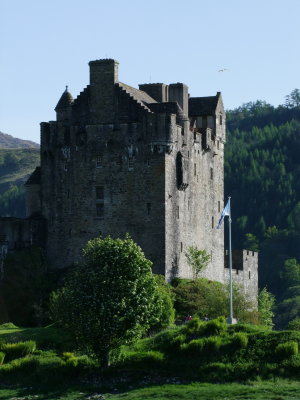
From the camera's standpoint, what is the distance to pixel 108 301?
7369cm

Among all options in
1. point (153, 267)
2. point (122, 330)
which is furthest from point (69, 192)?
point (122, 330)

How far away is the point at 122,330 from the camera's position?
240 feet

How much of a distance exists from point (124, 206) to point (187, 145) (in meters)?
7.76

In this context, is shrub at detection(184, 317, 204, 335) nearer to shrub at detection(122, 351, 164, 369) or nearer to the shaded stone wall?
shrub at detection(122, 351, 164, 369)

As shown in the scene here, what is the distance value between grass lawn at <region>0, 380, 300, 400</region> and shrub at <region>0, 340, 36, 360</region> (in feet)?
21.4

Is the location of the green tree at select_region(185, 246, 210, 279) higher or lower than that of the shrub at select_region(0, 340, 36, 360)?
higher

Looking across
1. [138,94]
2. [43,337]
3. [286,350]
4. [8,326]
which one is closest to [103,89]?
[138,94]

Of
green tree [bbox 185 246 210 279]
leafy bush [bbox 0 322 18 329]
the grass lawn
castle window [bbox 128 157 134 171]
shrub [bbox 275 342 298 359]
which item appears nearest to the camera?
the grass lawn

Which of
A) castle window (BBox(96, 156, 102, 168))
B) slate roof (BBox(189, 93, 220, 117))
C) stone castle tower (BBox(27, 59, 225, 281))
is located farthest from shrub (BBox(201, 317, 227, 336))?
slate roof (BBox(189, 93, 220, 117))

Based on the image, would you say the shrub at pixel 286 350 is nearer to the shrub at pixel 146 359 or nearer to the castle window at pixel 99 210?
the shrub at pixel 146 359

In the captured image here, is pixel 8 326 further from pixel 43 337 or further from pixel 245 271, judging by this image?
pixel 245 271

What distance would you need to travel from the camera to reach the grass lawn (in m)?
64.5

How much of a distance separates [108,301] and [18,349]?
824cm

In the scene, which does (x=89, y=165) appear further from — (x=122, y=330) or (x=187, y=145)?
(x=122, y=330)
